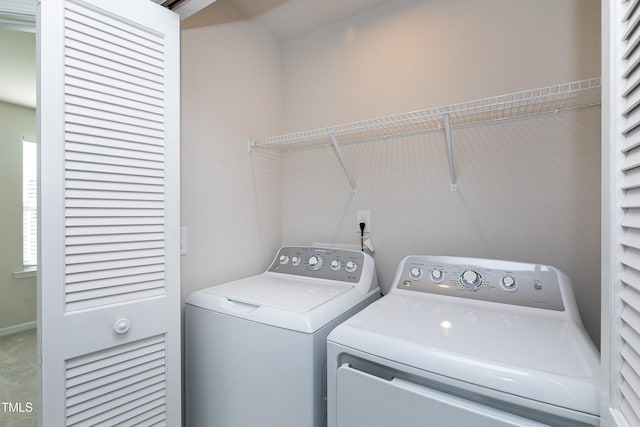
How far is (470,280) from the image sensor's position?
127 cm

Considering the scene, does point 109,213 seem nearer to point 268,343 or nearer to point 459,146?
point 268,343

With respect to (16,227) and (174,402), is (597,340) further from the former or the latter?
(16,227)

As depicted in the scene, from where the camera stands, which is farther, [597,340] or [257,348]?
[597,340]

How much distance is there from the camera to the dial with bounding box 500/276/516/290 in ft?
3.90

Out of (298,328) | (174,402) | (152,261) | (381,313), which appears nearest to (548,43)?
(381,313)

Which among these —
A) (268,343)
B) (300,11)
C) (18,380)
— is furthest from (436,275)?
(18,380)

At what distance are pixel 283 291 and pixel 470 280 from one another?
0.86m

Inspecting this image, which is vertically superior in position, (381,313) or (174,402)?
(381,313)

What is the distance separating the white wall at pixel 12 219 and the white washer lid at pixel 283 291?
3.67m

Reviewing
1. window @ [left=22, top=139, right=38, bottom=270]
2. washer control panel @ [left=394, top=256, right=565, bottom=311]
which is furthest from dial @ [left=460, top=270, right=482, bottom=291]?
window @ [left=22, top=139, right=38, bottom=270]

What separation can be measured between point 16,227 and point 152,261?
382cm

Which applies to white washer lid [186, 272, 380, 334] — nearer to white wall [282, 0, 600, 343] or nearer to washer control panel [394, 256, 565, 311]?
washer control panel [394, 256, 565, 311]

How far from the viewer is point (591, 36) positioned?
125 centimetres

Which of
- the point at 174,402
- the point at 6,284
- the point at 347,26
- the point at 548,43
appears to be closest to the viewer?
the point at 174,402
